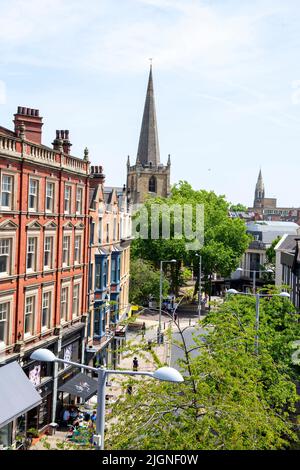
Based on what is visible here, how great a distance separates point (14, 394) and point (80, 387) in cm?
790

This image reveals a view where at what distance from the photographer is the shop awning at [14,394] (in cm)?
2042

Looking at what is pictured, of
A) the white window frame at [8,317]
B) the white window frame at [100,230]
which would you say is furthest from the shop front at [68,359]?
the white window frame at [100,230]

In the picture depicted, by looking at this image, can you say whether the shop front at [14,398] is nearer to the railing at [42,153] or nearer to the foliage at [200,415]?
the foliage at [200,415]

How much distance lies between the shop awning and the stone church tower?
98620 millimetres

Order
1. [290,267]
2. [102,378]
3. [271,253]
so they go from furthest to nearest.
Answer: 1. [271,253]
2. [290,267]
3. [102,378]

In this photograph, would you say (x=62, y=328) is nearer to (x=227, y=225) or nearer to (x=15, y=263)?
(x=15, y=263)

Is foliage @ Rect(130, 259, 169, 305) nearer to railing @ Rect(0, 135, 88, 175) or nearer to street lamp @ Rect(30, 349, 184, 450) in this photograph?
railing @ Rect(0, 135, 88, 175)

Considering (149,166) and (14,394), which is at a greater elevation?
(149,166)

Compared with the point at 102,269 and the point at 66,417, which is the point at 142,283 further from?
Result: the point at 66,417

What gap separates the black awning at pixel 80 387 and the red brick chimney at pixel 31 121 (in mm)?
12922

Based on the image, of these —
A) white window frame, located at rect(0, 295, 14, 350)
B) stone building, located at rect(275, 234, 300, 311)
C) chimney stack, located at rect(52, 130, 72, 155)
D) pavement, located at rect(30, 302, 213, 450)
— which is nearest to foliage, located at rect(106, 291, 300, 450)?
pavement, located at rect(30, 302, 213, 450)

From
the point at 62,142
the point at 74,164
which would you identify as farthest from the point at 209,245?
the point at 62,142

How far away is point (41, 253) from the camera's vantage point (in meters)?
27.7
